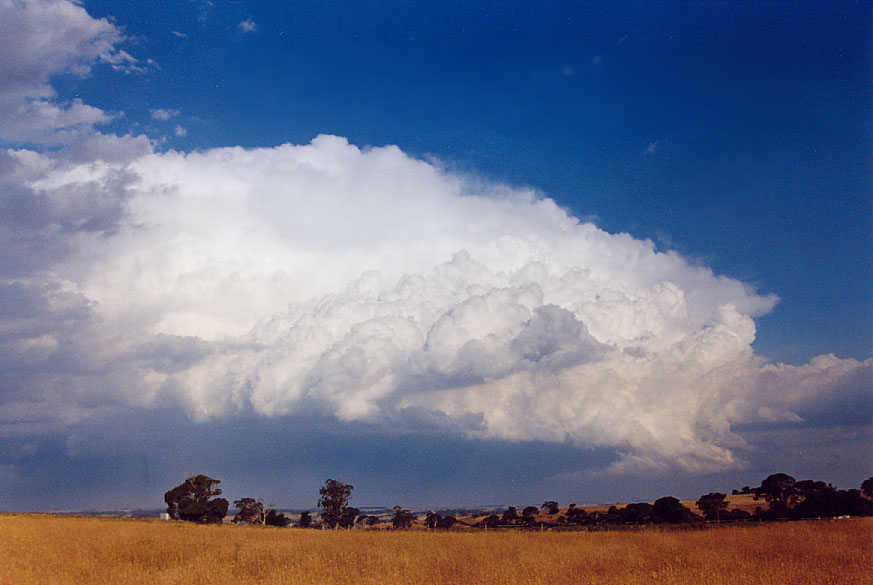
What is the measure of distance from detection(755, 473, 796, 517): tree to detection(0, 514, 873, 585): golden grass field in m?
30.3

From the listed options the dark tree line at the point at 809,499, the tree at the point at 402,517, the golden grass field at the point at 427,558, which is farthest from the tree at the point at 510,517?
the golden grass field at the point at 427,558

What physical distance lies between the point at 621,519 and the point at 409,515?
40672mm

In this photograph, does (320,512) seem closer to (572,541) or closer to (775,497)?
(775,497)

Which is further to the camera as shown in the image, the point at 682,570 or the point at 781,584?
the point at 682,570

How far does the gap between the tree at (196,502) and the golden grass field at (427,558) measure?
4289cm

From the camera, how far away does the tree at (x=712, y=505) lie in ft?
210

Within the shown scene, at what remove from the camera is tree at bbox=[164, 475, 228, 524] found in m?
74.5

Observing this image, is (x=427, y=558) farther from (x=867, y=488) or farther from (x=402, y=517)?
(x=402, y=517)

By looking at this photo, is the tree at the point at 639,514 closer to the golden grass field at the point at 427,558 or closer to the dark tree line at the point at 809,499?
the dark tree line at the point at 809,499

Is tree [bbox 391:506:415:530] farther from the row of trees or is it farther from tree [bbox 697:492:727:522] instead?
tree [bbox 697:492:727:522]

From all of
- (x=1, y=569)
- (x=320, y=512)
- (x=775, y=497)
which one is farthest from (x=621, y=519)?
(x=1, y=569)

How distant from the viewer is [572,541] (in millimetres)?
32531

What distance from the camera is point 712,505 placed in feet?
214

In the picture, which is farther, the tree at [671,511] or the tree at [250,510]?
the tree at [250,510]
